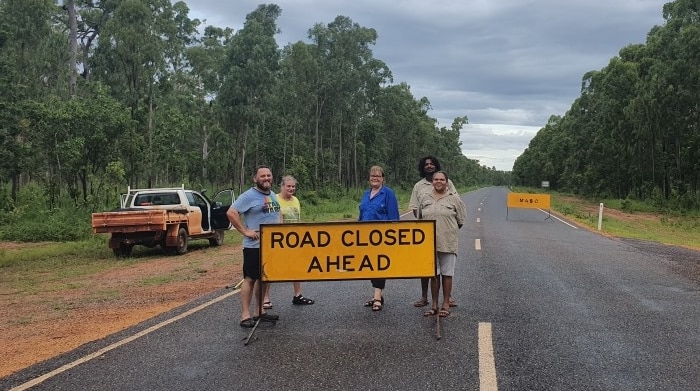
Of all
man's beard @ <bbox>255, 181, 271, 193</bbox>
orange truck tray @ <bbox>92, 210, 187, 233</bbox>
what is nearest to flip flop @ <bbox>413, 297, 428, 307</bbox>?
man's beard @ <bbox>255, 181, 271, 193</bbox>

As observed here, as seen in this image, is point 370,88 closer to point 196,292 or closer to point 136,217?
point 136,217

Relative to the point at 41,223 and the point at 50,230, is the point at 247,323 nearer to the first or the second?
the point at 50,230

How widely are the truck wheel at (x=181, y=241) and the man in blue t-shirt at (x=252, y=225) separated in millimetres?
8372

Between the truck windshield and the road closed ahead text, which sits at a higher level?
the truck windshield

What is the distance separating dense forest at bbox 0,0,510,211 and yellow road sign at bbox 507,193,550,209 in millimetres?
16173

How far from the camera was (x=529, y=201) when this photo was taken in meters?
28.0

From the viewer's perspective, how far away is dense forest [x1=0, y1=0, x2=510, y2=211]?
75.7 feet

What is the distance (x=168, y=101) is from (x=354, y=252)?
125 feet

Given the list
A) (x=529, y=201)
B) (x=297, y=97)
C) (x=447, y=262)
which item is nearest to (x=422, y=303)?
(x=447, y=262)

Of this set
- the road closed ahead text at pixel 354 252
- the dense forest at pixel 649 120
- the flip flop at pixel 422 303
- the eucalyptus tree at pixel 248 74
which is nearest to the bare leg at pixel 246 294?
the road closed ahead text at pixel 354 252

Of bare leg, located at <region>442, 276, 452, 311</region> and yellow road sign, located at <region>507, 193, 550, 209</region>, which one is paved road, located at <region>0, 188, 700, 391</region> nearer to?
bare leg, located at <region>442, 276, 452, 311</region>

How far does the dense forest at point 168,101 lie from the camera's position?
75.7 feet

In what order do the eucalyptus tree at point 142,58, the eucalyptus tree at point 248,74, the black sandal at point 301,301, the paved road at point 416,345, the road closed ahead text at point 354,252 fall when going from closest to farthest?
the paved road at point 416,345 < the road closed ahead text at point 354,252 < the black sandal at point 301,301 < the eucalyptus tree at point 142,58 < the eucalyptus tree at point 248,74

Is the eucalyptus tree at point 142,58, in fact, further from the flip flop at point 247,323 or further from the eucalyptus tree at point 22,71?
the flip flop at point 247,323
